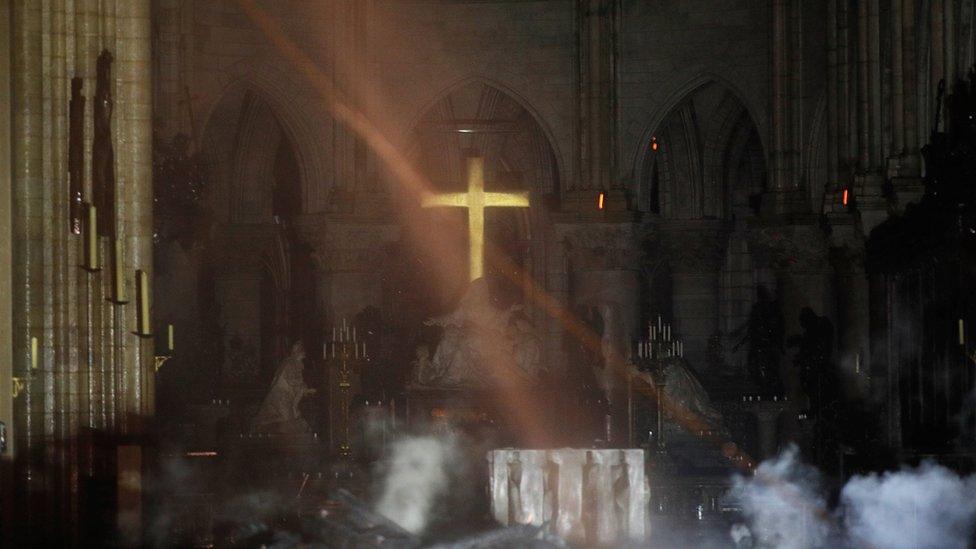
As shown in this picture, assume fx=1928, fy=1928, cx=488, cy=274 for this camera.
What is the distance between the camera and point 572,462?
69.7ft

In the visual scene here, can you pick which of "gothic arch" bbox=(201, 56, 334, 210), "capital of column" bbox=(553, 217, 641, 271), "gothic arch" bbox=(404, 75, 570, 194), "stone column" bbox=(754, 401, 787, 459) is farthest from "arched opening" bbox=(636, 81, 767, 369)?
"gothic arch" bbox=(201, 56, 334, 210)

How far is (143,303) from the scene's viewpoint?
17.0 metres

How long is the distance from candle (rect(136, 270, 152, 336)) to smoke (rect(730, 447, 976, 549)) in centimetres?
819

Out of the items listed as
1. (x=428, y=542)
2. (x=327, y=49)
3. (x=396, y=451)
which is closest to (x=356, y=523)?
(x=428, y=542)

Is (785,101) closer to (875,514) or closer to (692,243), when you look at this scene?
(692,243)

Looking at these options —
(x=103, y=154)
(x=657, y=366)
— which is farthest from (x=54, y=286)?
(x=657, y=366)

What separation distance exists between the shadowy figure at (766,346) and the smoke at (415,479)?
21.2 feet

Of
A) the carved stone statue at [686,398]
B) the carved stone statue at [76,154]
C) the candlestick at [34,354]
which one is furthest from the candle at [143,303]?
the carved stone statue at [686,398]

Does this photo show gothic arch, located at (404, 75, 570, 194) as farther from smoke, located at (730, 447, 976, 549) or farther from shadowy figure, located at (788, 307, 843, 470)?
smoke, located at (730, 447, 976, 549)

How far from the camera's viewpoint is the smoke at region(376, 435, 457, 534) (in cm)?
2506

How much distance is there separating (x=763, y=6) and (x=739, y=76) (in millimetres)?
1417

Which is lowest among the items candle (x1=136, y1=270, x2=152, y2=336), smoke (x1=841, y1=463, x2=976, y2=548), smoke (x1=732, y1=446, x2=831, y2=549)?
smoke (x1=732, y1=446, x2=831, y2=549)

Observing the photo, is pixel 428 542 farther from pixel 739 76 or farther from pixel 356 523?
Result: pixel 739 76

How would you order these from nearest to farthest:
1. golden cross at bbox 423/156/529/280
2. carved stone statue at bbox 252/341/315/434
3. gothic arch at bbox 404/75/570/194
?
carved stone statue at bbox 252/341/315/434 → gothic arch at bbox 404/75/570/194 → golden cross at bbox 423/156/529/280
